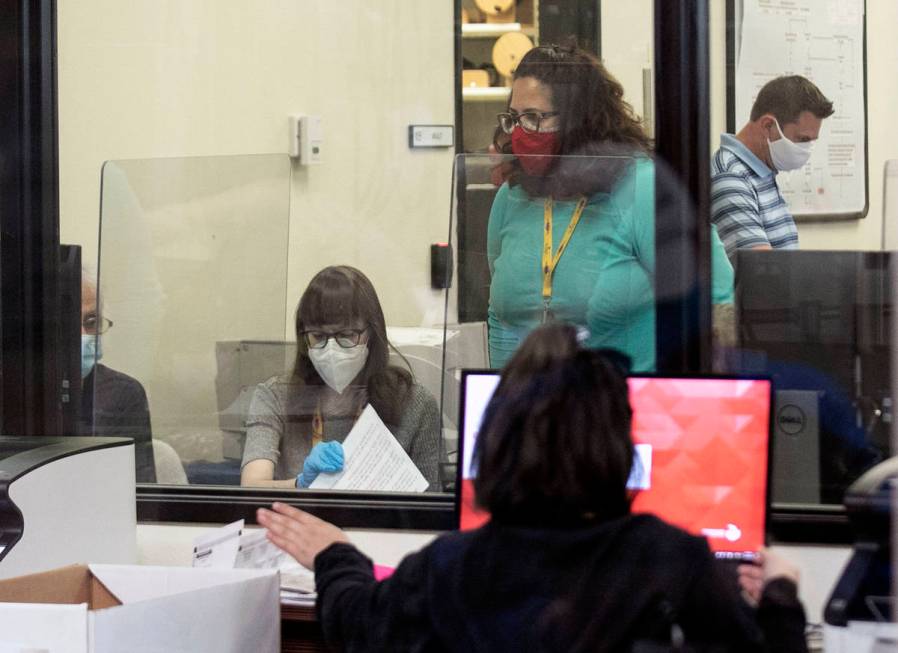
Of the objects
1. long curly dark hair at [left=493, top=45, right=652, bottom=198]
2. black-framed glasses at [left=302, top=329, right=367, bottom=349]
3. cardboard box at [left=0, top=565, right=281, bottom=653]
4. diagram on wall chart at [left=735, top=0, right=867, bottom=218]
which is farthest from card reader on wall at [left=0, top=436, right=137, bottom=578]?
diagram on wall chart at [left=735, top=0, right=867, bottom=218]

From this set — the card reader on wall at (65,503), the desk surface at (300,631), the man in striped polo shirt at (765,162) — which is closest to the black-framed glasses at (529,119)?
the man in striped polo shirt at (765,162)

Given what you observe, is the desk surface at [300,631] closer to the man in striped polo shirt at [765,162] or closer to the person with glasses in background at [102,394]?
the person with glasses in background at [102,394]

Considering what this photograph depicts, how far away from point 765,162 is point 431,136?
715mm

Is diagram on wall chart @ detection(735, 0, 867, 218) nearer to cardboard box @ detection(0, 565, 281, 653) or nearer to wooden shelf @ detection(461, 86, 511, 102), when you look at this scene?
wooden shelf @ detection(461, 86, 511, 102)

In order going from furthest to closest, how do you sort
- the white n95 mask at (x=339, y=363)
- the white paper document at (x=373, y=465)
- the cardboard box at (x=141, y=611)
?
the white n95 mask at (x=339, y=363)
the white paper document at (x=373, y=465)
the cardboard box at (x=141, y=611)

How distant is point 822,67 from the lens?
2.52m

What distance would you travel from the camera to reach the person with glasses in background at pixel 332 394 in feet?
8.74

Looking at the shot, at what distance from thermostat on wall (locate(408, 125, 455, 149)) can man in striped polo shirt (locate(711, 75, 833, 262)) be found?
59 centimetres

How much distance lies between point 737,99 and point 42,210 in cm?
153

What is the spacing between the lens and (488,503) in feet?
4.72

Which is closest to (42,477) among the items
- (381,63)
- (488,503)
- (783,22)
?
(488,503)

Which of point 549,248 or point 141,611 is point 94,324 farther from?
point 141,611

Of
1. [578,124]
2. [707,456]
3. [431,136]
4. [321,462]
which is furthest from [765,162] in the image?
[321,462]

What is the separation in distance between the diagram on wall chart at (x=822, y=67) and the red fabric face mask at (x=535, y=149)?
0.38m
